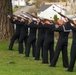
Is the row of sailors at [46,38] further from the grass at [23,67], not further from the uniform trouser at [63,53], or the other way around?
the grass at [23,67]

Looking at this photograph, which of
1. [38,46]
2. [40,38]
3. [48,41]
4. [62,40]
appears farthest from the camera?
[38,46]

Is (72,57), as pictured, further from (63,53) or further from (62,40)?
(63,53)

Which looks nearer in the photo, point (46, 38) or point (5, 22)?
point (46, 38)

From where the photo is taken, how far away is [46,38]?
1527 centimetres

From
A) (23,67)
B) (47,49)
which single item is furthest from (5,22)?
(23,67)

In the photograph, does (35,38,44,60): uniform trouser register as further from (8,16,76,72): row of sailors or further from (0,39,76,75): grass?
(0,39,76,75): grass

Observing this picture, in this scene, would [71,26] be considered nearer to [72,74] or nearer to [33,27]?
[72,74]

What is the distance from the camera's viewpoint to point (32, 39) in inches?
677

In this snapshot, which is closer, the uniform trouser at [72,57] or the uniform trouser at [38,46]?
the uniform trouser at [72,57]

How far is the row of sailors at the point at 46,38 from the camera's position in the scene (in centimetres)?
1404

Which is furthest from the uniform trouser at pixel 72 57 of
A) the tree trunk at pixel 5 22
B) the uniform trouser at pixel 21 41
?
the tree trunk at pixel 5 22

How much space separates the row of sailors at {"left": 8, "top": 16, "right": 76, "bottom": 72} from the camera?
1404cm

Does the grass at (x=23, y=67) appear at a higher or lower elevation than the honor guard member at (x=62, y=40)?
lower

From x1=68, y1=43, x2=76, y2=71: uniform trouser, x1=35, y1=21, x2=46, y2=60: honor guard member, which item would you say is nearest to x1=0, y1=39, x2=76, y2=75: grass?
x1=68, y1=43, x2=76, y2=71: uniform trouser
